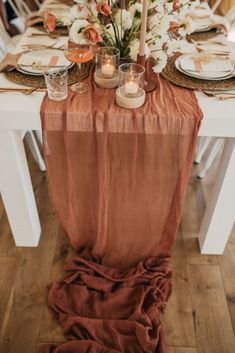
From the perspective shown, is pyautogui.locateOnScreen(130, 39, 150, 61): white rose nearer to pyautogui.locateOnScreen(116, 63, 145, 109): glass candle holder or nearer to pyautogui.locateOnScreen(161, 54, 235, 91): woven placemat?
pyautogui.locateOnScreen(116, 63, 145, 109): glass candle holder

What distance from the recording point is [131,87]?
0.96 meters

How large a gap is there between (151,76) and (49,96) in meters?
0.35

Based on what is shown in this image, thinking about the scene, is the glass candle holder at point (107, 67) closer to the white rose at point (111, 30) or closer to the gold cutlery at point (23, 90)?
the white rose at point (111, 30)

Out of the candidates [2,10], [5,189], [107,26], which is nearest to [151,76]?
[107,26]

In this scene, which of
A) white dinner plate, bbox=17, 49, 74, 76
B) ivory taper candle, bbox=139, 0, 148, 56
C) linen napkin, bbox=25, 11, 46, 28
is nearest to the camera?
ivory taper candle, bbox=139, 0, 148, 56

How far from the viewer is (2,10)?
255cm

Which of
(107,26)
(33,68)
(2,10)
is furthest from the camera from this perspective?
(2,10)

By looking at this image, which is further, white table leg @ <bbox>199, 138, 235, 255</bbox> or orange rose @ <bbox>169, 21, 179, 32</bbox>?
white table leg @ <bbox>199, 138, 235, 255</bbox>

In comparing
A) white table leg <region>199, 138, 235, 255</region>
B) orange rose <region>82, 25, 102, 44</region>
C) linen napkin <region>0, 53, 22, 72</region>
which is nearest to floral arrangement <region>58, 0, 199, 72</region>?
orange rose <region>82, 25, 102, 44</region>

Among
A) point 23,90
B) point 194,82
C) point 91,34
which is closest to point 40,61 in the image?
point 23,90

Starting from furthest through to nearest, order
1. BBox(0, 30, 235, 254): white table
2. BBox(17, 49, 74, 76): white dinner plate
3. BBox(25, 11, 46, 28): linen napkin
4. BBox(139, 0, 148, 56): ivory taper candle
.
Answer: BBox(25, 11, 46, 28): linen napkin < BBox(17, 49, 74, 76): white dinner plate < BBox(0, 30, 235, 254): white table < BBox(139, 0, 148, 56): ivory taper candle

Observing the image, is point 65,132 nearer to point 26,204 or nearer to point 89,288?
point 26,204

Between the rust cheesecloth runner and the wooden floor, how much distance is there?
63mm

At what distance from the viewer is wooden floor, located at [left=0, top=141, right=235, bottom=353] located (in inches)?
45.0
